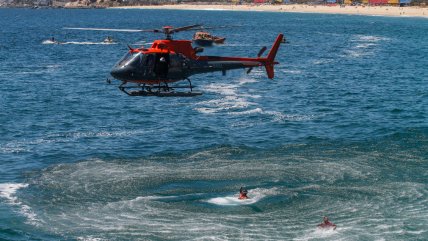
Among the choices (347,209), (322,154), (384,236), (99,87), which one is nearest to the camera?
(384,236)

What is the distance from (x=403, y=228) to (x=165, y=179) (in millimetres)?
13625

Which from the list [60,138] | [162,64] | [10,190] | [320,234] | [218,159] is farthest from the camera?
[60,138]

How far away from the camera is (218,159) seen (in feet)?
135

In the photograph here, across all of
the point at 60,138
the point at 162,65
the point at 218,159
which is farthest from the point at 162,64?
the point at 60,138

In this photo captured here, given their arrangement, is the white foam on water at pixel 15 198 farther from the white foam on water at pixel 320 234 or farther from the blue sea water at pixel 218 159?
the white foam on water at pixel 320 234

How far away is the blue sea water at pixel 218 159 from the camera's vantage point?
101 feet

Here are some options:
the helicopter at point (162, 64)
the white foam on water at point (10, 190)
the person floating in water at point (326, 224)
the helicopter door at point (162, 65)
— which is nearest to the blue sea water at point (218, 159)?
the white foam on water at point (10, 190)

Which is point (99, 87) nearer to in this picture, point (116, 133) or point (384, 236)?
point (116, 133)

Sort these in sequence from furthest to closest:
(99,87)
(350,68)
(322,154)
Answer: (350,68)
(99,87)
(322,154)

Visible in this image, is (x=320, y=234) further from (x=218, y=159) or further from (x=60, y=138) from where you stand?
(x=60, y=138)

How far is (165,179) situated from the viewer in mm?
36875

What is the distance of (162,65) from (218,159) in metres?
6.97

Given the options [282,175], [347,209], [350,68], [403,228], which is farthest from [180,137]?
[350,68]

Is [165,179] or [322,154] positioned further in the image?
[322,154]
